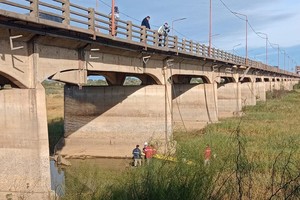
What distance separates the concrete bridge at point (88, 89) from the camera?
12352mm

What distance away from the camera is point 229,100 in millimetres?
43719

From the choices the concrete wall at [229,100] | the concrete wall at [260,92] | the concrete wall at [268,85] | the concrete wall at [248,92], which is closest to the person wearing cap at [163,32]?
the concrete wall at [229,100]

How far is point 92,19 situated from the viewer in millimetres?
15258

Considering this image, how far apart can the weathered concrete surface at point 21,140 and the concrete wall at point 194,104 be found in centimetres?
2294

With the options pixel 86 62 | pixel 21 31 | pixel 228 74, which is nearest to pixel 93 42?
pixel 86 62

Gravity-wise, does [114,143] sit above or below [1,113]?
below

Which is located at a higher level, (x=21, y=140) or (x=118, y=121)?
(x=21, y=140)

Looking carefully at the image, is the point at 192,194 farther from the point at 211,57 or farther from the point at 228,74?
the point at 228,74

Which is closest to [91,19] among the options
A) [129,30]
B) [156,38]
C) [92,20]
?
[92,20]

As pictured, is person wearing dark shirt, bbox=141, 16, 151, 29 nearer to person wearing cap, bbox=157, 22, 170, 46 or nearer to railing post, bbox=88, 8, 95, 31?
person wearing cap, bbox=157, 22, 170, 46

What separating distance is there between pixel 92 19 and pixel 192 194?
11.3 m

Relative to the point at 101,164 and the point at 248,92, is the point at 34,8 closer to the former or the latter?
the point at 101,164

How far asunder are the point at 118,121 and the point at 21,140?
1185cm

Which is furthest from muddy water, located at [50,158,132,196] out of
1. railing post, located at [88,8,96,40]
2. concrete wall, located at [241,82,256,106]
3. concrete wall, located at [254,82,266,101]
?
concrete wall, located at [254,82,266,101]
